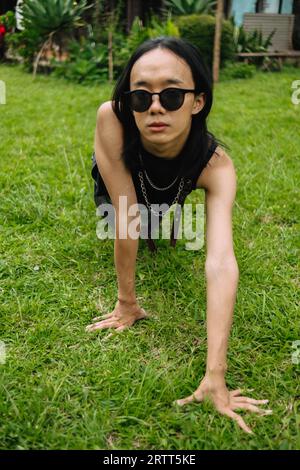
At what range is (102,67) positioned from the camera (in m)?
8.10

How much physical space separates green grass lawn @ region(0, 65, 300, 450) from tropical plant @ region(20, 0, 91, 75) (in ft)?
15.9

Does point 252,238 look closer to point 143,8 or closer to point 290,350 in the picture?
point 290,350

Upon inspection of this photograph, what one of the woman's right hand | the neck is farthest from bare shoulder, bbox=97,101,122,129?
the woman's right hand

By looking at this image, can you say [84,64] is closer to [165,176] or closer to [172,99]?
[165,176]

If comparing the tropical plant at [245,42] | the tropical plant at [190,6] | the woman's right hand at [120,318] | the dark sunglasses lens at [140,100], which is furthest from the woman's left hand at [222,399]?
the tropical plant at [190,6]

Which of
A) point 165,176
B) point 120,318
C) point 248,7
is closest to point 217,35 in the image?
point 248,7

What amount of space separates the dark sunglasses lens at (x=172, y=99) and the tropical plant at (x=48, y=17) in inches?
278

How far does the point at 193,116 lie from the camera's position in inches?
80.7

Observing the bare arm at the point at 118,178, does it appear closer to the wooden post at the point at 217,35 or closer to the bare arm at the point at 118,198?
the bare arm at the point at 118,198

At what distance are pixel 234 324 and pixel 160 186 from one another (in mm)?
692

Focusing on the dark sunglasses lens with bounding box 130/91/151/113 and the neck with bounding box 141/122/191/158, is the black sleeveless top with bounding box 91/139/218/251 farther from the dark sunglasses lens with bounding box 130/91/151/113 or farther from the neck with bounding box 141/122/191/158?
the dark sunglasses lens with bounding box 130/91/151/113

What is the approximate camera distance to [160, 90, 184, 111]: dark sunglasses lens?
5.96 feet

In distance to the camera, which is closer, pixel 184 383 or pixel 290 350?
pixel 184 383

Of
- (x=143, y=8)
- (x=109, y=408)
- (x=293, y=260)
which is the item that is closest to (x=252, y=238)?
(x=293, y=260)
